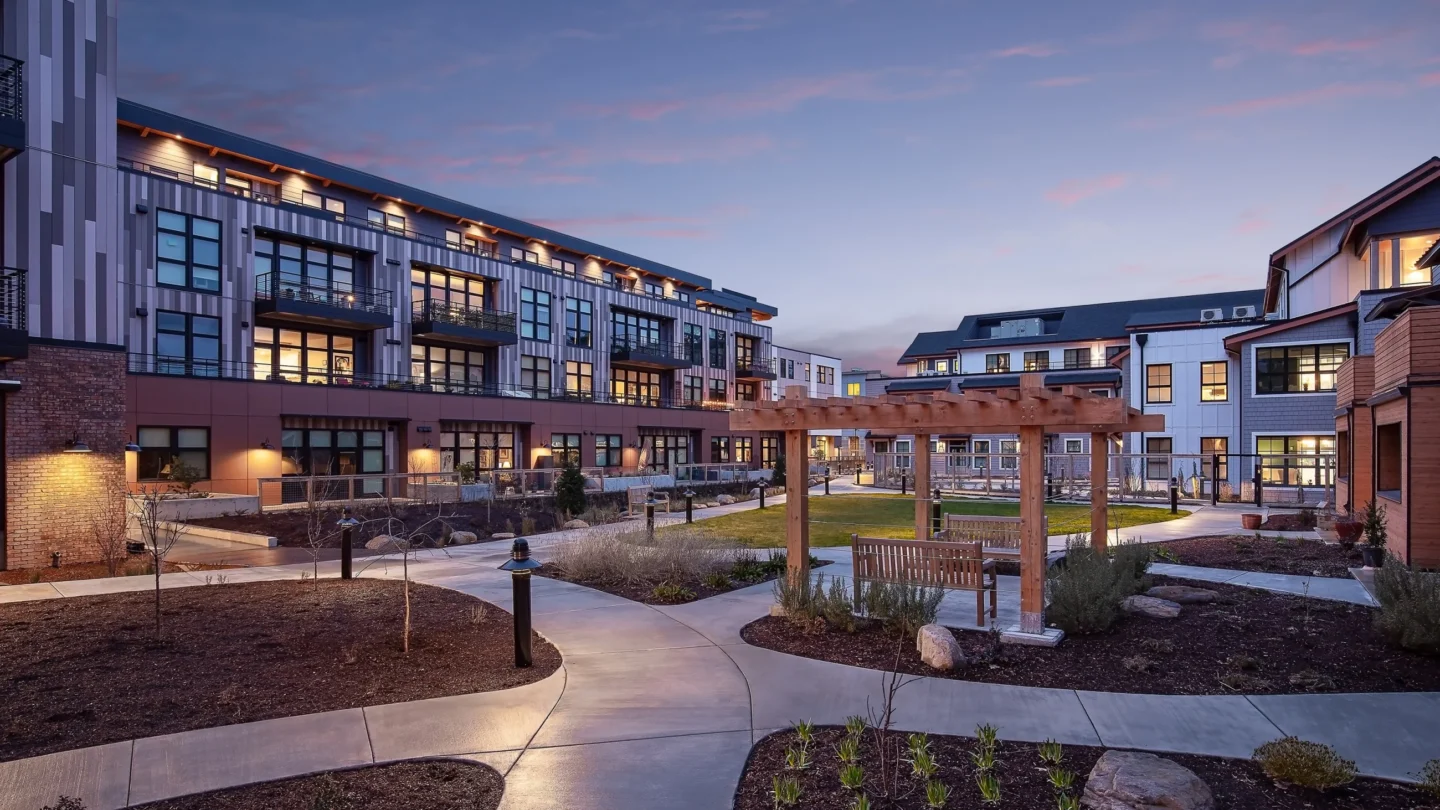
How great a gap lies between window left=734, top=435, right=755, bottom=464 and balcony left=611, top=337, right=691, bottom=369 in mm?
8004

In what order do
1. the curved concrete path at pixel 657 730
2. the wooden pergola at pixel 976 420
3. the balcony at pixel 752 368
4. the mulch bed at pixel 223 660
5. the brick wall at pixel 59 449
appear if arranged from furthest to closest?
the balcony at pixel 752 368, the brick wall at pixel 59 449, the wooden pergola at pixel 976 420, the mulch bed at pixel 223 660, the curved concrete path at pixel 657 730

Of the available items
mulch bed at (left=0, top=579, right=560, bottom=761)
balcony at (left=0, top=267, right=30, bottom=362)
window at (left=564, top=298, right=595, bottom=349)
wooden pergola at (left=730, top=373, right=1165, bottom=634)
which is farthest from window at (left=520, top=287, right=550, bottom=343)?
wooden pergola at (left=730, top=373, right=1165, bottom=634)

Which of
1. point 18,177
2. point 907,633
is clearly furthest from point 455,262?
point 907,633

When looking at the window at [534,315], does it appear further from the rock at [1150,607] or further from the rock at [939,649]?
the rock at [939,649]

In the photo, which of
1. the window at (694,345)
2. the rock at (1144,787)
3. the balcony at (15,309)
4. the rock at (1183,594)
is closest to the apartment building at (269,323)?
the balcony at (15,309)

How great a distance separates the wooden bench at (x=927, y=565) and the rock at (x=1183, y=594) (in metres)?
2.61

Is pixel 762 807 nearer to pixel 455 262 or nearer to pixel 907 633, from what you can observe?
pixel 907 633

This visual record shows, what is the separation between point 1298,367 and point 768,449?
3631 cm

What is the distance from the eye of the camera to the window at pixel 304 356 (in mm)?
30375

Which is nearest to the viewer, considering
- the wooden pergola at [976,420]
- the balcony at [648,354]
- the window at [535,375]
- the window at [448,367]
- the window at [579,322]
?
the wooden pergola at [976,420]

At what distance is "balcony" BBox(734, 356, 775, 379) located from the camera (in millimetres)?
58094

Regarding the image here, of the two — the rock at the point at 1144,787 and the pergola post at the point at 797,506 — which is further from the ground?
the pergola post at the point at 797,506

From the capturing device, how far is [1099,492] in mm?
12234

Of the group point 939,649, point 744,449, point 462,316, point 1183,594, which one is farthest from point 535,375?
point 939,649
